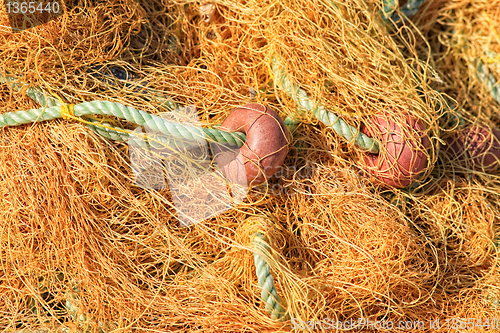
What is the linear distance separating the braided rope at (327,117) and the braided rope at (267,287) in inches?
25.4

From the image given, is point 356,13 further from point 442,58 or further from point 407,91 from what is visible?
point 442,58

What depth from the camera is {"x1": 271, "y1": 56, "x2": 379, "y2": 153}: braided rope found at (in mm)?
1642

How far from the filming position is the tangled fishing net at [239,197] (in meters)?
1.59

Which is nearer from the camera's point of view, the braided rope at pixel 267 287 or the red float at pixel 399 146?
the braided rope at pixel 267 287

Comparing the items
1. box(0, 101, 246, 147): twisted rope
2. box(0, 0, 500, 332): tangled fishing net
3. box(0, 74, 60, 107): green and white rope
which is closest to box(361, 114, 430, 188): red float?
box(0, 0, 500, 332): tangled fishing net

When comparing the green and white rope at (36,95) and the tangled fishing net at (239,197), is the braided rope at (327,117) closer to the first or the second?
the tangled fishing net at (239,197)

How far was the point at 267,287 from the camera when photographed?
1.47m

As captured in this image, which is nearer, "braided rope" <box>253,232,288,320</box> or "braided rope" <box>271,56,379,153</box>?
"braided rope" <box>253,232,288,320</box>

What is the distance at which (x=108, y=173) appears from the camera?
5.34ft

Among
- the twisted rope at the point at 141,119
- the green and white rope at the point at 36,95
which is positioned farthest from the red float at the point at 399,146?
the green and white rope at the point at 36,95

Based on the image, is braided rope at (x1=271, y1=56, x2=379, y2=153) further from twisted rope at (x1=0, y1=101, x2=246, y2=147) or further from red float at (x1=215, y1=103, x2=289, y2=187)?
twisted rope at (x1=0, y1=101, x2=246, y2=147)

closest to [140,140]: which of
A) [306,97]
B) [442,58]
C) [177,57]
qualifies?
[177,57]

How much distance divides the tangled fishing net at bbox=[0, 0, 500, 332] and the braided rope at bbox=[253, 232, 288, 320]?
2 centimetres

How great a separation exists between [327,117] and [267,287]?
0.81 meters
